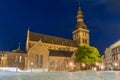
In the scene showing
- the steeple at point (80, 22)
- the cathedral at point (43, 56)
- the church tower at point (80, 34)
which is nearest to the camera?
the cathedral at point (43, 56)

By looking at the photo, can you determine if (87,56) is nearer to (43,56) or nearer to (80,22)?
(43,56)

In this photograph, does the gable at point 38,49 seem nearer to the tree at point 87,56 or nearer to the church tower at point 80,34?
the tree at point 87,56

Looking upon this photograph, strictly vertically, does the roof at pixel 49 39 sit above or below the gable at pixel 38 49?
above

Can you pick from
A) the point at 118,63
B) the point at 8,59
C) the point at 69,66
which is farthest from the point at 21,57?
the point at 118,63

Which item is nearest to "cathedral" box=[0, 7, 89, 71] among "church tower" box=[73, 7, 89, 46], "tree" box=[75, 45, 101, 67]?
"church tower" box=[73, 7, 89, 46]

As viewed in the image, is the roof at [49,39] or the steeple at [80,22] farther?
the steeple at [80,22]

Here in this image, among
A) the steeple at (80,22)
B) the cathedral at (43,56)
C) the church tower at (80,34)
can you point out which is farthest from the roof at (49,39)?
the steeple at (80,22)

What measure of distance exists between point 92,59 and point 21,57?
2996 centimetres

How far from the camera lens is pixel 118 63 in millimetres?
81562

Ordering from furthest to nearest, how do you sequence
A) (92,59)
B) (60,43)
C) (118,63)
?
(60,43)
(118,63)
(92,59)

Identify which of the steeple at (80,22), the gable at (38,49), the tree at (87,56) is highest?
the steeple at (80,22)

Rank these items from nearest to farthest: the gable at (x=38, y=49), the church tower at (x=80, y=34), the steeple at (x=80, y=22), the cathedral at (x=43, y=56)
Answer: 1. the cathedral at (x=43, y=56)
2. the gable at (x=38, y=49)
3. the church tower at (x=80, y=34)
4. the steeple at (x=80, y=22)

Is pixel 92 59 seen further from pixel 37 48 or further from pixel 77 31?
pixel 77 31

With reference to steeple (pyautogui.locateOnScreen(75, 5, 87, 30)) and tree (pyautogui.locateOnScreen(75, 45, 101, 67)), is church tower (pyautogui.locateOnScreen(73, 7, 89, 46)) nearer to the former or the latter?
steeple (pyautogui.locateOnScreen(75, 5, 87, 30))
